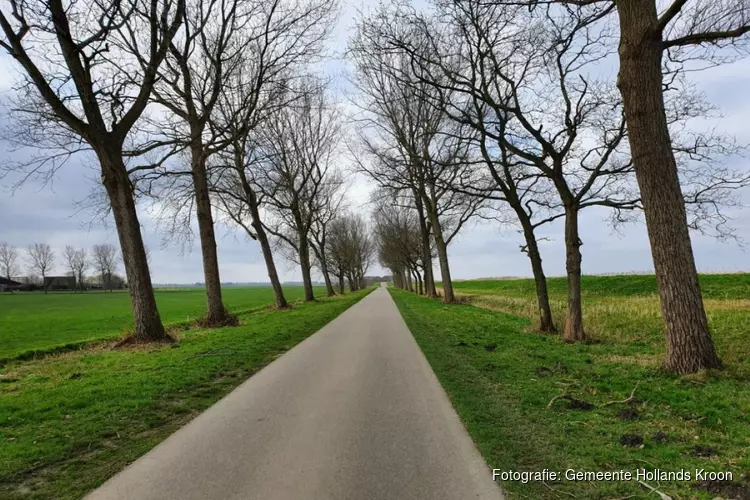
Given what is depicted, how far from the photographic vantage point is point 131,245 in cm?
1230

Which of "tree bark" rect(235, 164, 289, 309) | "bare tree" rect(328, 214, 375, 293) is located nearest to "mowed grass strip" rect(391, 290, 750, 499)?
"tree bark" rect(235, 164, 289, 309)

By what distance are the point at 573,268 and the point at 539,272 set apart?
2300 millimetres

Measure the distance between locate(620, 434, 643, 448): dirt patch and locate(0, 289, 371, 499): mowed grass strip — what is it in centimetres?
485

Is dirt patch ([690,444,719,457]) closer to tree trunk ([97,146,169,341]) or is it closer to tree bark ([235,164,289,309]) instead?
tree trunk ([97,146,169,341])

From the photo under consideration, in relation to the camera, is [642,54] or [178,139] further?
[178,139]

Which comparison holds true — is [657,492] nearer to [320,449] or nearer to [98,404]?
[320,449]

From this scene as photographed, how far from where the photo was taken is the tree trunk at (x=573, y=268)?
1176 centimetres

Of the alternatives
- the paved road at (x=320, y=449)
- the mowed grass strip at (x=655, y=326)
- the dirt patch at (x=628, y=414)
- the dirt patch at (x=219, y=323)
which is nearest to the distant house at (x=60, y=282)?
the dirt patch at (x=219, y=323)

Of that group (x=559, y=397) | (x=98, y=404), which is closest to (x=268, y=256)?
(x=98, y=404)

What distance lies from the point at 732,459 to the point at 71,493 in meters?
5.61

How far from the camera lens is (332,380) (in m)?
7.47

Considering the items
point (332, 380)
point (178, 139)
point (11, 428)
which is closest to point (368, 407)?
point (332, 380)

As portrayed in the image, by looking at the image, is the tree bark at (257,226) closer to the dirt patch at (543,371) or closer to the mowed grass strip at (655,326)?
the mowed grass strip at (655,326)

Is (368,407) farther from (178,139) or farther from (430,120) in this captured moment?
(430,120)
